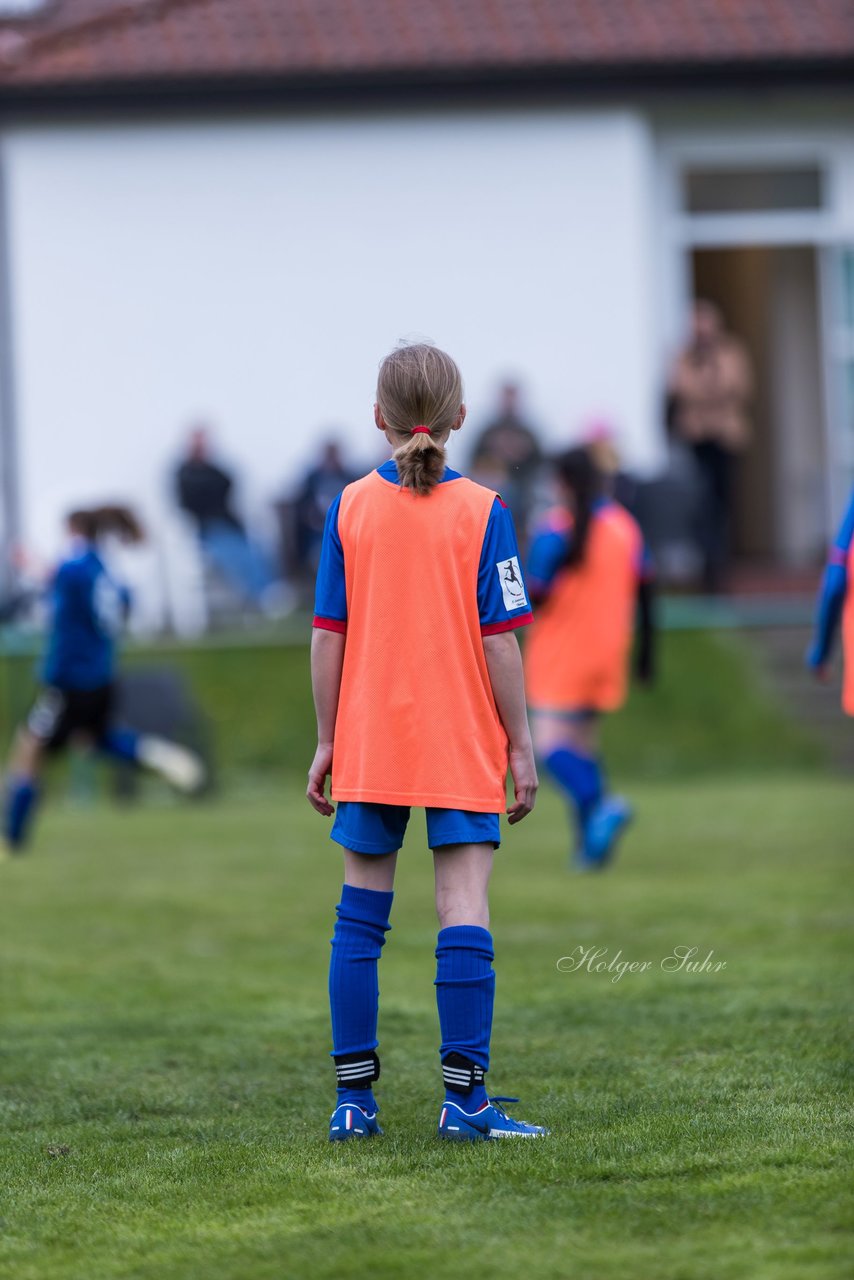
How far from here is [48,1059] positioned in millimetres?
5625

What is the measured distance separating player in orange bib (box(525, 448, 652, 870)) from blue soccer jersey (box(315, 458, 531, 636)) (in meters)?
5.04

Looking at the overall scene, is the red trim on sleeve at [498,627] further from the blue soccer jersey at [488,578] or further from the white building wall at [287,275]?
the white building wall at [287,275]

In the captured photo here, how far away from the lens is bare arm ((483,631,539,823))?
4.52 m

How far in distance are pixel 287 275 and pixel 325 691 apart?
556 inches

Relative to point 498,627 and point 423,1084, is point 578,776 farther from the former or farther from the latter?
point 498,627

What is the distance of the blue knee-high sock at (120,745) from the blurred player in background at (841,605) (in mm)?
5868

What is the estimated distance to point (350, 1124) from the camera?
14.7 feet

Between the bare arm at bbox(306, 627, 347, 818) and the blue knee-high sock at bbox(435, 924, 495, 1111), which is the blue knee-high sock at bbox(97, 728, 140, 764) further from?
the blue knee-high sock at bbox(435, 924, 495, 1111)

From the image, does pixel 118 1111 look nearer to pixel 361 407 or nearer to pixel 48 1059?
pixel 48 1059

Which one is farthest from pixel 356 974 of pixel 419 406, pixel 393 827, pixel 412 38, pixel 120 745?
pixel 412 38

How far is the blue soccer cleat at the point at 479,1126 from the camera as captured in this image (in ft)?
14.5

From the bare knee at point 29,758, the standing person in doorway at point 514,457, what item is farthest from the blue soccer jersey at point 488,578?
the standing person in doorway at point 514,457

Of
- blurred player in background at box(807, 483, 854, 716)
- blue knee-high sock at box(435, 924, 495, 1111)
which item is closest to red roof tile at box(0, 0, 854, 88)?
blurred player in background at box(807, 483, 854, 716)

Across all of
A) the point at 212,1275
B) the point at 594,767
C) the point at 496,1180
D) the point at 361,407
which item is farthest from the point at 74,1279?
the point at 361,407
